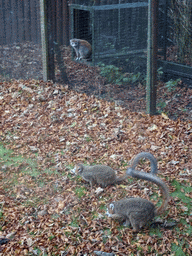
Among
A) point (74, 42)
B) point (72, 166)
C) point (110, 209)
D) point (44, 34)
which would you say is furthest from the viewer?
point (44, 34)

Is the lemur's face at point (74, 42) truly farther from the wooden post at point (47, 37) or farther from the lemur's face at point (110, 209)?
the lemur's face at point (110, 209)

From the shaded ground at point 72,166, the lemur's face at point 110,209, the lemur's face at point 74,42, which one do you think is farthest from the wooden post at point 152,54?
the lemur's face at point 110,209

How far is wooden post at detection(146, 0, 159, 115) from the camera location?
5.53 meters

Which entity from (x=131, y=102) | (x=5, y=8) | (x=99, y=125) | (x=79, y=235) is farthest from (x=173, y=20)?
(x=79, y=235)

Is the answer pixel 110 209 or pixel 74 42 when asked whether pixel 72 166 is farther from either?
pixel 74 42

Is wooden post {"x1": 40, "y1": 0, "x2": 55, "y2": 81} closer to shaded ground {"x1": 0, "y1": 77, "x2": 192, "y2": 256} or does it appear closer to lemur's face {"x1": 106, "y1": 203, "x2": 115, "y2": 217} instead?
shaded ground {"x1": 0, "y1": 77, "x2": 192, "y2": 256}

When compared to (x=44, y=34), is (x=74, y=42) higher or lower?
lower

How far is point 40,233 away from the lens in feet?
12.8

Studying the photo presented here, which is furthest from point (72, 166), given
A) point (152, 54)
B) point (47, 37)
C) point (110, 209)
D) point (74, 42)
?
point (47, 37)

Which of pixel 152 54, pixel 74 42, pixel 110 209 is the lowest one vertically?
pixel 110 209

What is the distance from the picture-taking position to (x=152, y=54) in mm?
5738

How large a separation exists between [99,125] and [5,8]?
6.39 metres

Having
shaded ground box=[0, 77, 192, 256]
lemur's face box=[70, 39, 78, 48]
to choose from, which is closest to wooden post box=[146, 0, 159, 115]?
shaded ground box=[0, 77, 192, 256]

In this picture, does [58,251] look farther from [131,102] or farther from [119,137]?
[131,102]
